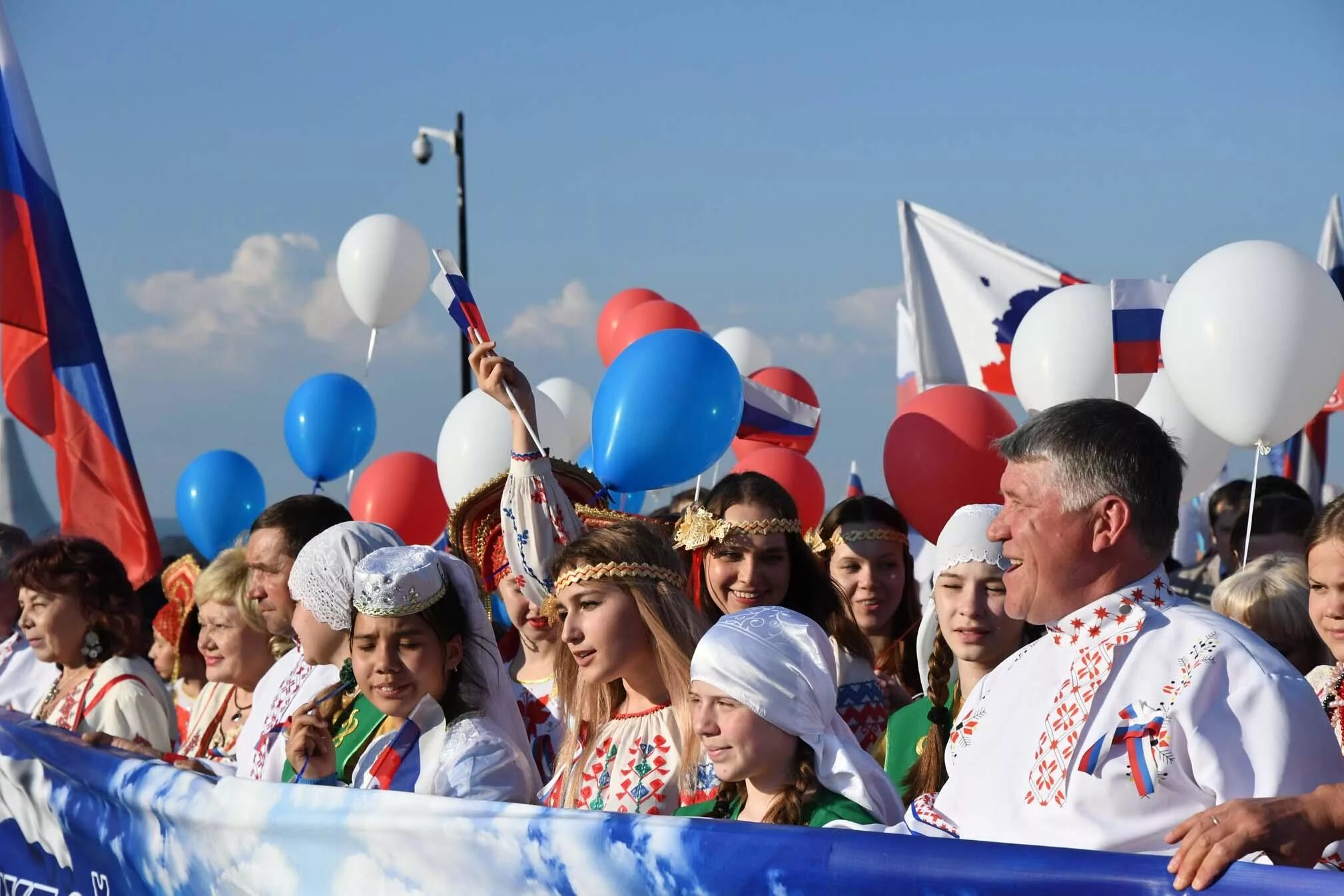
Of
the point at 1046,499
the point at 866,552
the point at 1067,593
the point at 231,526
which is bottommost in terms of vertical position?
the point at 231,526

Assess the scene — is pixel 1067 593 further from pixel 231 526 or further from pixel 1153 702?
pixel 231 526

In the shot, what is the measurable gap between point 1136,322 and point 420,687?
3.71 metres

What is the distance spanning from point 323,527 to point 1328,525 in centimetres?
329

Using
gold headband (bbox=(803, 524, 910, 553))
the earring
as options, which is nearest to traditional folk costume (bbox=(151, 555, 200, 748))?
the earring

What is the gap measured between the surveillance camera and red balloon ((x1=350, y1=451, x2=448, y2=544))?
942 centimetres

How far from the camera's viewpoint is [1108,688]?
2.49 m

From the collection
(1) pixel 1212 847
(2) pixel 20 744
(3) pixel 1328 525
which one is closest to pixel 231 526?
(2) pixel 20 744

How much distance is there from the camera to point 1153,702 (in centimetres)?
241

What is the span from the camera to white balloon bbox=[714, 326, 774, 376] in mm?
10383

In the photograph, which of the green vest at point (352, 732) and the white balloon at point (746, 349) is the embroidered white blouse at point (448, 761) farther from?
the white balloon at point (746, 349)

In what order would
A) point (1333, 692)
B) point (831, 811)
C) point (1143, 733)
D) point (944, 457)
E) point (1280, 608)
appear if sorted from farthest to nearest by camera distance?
point (944, 457) < point (1280, 608) < point (1333, 692) < point (831, 811) < point (1143, 733)

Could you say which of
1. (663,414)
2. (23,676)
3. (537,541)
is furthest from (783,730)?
(23,676)

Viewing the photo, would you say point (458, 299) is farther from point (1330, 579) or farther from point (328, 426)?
point (328, 426)

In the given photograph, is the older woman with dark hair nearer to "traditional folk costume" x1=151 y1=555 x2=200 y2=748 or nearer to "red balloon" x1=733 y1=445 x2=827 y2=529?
"traditional folk costume" x1=151 y1=555 x2=200 y2=748
